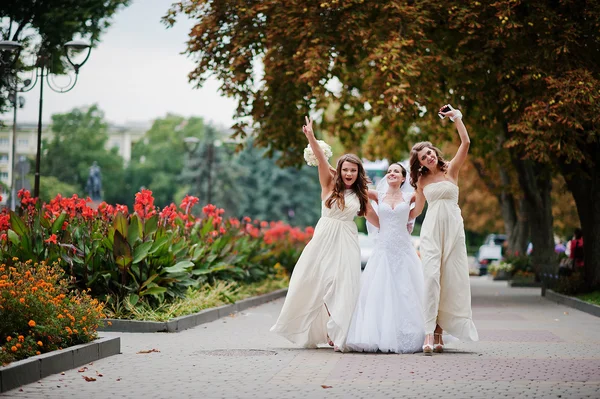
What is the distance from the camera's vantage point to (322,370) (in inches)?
370

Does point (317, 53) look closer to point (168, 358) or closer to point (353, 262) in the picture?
point (353, 262)

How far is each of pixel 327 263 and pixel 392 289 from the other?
31.8 inches

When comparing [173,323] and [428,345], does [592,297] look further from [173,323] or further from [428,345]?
[428,345]

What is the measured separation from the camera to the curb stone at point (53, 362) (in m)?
7.93

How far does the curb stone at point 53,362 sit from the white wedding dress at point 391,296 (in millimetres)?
2598

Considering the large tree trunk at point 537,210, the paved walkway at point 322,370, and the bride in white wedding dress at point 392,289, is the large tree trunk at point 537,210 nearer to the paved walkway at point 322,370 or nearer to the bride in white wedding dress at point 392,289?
the paved walkway at point 322,370

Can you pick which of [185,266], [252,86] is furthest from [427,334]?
[252,86]

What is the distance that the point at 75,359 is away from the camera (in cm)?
948

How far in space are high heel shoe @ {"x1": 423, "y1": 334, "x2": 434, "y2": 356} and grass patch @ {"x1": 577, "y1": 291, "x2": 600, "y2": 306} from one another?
915 centimetres

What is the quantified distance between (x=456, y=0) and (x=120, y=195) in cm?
8328

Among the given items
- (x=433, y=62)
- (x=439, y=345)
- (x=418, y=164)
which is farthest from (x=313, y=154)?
(x=433, y=62)

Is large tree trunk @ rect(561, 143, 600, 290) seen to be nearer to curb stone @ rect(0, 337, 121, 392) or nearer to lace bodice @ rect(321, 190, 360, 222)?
lace bodice @ rect(321, 190, 360, 222)

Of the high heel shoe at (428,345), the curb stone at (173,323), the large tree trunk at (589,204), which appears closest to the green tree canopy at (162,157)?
the large tree trunk at (589,204)

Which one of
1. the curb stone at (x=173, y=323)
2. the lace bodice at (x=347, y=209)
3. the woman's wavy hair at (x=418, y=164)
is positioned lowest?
the curb stone at (x=173, y=323)
